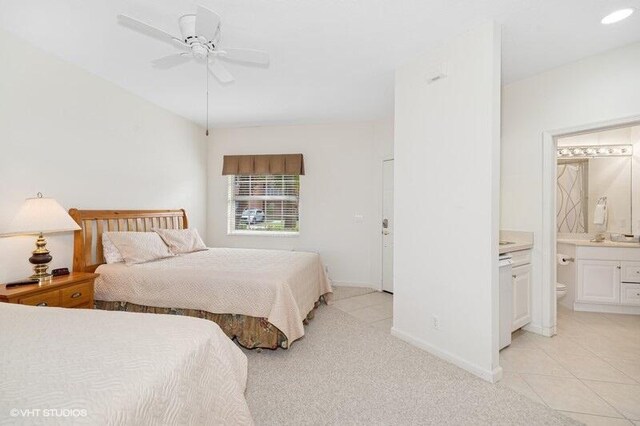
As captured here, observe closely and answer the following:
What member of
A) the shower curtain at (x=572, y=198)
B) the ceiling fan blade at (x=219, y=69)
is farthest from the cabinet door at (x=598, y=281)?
the ceiling fan blade at (x=219, y=69)

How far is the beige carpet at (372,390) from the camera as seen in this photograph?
1924 millimetres

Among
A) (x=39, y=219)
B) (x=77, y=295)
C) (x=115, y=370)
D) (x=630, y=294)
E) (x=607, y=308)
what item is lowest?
(x=607, y=308)

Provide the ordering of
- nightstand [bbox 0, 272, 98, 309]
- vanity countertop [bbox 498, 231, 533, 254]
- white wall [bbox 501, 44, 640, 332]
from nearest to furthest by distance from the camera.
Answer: nightstand [bbox 0, 272, 98, 309], white wall [bbox 501, 44, 640, 332], vanity countertop [bbox 498, 231, 533, 254]

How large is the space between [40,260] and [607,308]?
619 cm

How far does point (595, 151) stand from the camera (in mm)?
4270

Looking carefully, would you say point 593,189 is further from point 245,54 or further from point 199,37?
point 199,37

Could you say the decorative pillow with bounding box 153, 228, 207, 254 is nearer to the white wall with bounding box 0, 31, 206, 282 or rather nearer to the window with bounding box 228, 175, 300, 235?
the white wall with bounding box 0, 31, 206, 282

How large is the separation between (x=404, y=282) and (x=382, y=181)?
89.3 inches

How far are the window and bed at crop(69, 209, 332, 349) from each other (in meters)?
1.87

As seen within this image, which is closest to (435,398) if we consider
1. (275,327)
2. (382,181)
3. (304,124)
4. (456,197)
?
(275,327)

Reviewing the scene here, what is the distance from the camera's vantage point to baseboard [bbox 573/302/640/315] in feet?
12.3

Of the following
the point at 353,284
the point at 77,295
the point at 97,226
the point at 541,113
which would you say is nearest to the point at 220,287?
the point at 77,295

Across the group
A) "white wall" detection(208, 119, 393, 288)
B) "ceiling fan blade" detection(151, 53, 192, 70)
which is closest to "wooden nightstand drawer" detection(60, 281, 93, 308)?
"ceiling fan blade" detection(151, 53, 192, 70)

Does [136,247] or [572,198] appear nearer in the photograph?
[136,247]
